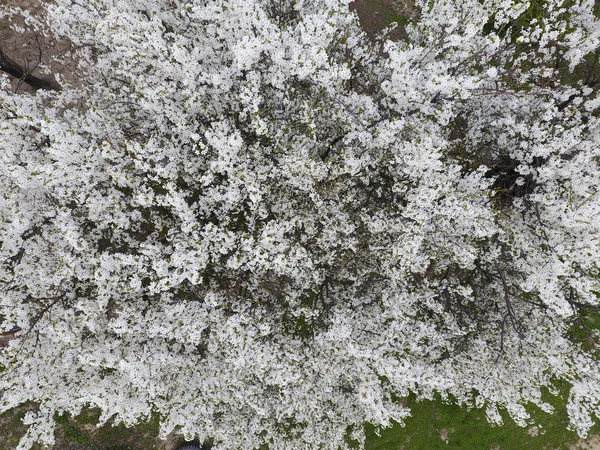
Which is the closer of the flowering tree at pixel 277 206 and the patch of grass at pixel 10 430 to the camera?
the flowering tree at pixel 277 206

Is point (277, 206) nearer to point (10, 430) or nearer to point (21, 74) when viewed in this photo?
point (21, 74)

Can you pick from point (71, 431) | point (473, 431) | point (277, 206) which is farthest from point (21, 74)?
point (473, 431)

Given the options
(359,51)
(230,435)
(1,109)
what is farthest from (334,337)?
(1,109)

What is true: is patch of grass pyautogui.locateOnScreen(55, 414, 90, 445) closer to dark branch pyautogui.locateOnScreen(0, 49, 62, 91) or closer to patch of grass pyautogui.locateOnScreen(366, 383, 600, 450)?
dark branch pyautogui.locateOnScreen(0, 49, 62, 91)

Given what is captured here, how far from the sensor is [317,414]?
33.2ft

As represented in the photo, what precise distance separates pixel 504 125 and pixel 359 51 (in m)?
4.01

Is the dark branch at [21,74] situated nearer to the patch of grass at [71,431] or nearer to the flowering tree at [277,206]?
the flowering tree at [277,206]

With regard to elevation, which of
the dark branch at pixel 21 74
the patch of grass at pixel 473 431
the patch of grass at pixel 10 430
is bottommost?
the patch of grass at pixel 10 430

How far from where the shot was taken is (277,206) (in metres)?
7.48

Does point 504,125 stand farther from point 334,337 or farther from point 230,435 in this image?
point 230,435

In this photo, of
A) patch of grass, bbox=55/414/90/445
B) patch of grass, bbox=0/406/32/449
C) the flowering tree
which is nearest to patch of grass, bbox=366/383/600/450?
the flowering tree

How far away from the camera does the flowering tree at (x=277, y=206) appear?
6781 millimetres

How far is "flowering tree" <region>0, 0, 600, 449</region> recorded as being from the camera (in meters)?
6.78

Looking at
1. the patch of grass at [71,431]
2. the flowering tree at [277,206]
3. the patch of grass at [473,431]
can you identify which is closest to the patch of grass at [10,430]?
the patch of grass at [71,431]
